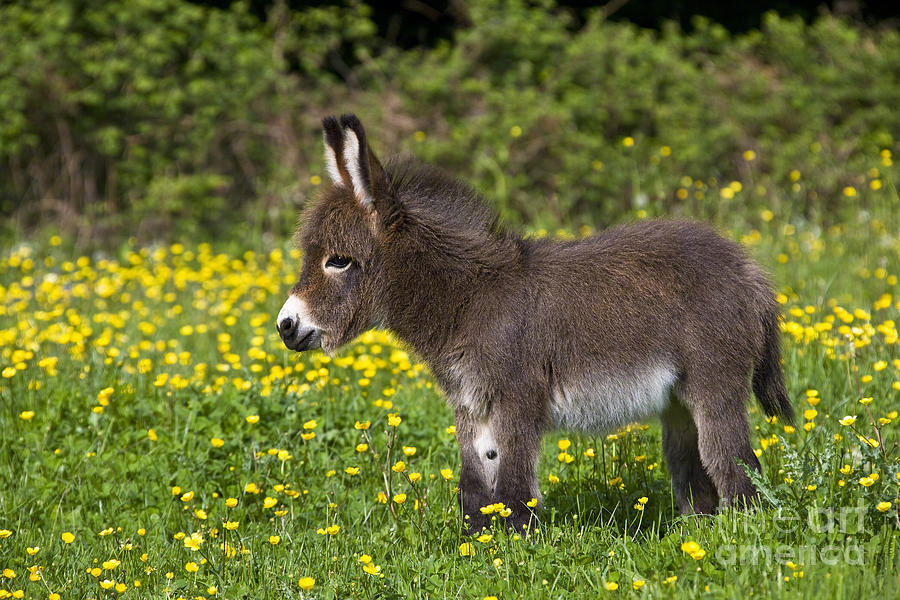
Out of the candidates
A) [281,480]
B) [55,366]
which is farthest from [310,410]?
[55,366]

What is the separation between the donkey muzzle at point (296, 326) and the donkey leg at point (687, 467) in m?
1.59

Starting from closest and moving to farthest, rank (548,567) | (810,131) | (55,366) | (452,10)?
1. (548,567)
2. (55,366)
3. (810,131)
4. (452,10)

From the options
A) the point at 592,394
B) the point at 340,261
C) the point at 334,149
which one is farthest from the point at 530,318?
the point at 334,149

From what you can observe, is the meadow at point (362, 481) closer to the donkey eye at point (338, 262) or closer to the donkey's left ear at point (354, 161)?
the donkey eye at point (338, 262)

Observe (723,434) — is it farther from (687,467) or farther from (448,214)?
(448,214)

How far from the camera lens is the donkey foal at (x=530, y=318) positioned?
13.1 feet

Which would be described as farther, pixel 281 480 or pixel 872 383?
pixel 872 383

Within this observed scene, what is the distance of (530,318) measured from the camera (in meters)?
4.06

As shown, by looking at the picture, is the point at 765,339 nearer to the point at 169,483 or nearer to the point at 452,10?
the point at 169,483

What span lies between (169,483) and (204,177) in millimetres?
7394

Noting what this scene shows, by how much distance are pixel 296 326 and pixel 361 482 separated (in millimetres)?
1098

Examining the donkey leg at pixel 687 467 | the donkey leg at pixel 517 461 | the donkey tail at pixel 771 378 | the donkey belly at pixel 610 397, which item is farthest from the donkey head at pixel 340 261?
the donkey tail at pixel 771 378

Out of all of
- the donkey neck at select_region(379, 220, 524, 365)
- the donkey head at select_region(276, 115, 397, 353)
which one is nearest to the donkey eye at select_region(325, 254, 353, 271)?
the donkey head at select_region(276, 115, 397, 353)

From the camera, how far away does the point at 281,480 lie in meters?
5.02
